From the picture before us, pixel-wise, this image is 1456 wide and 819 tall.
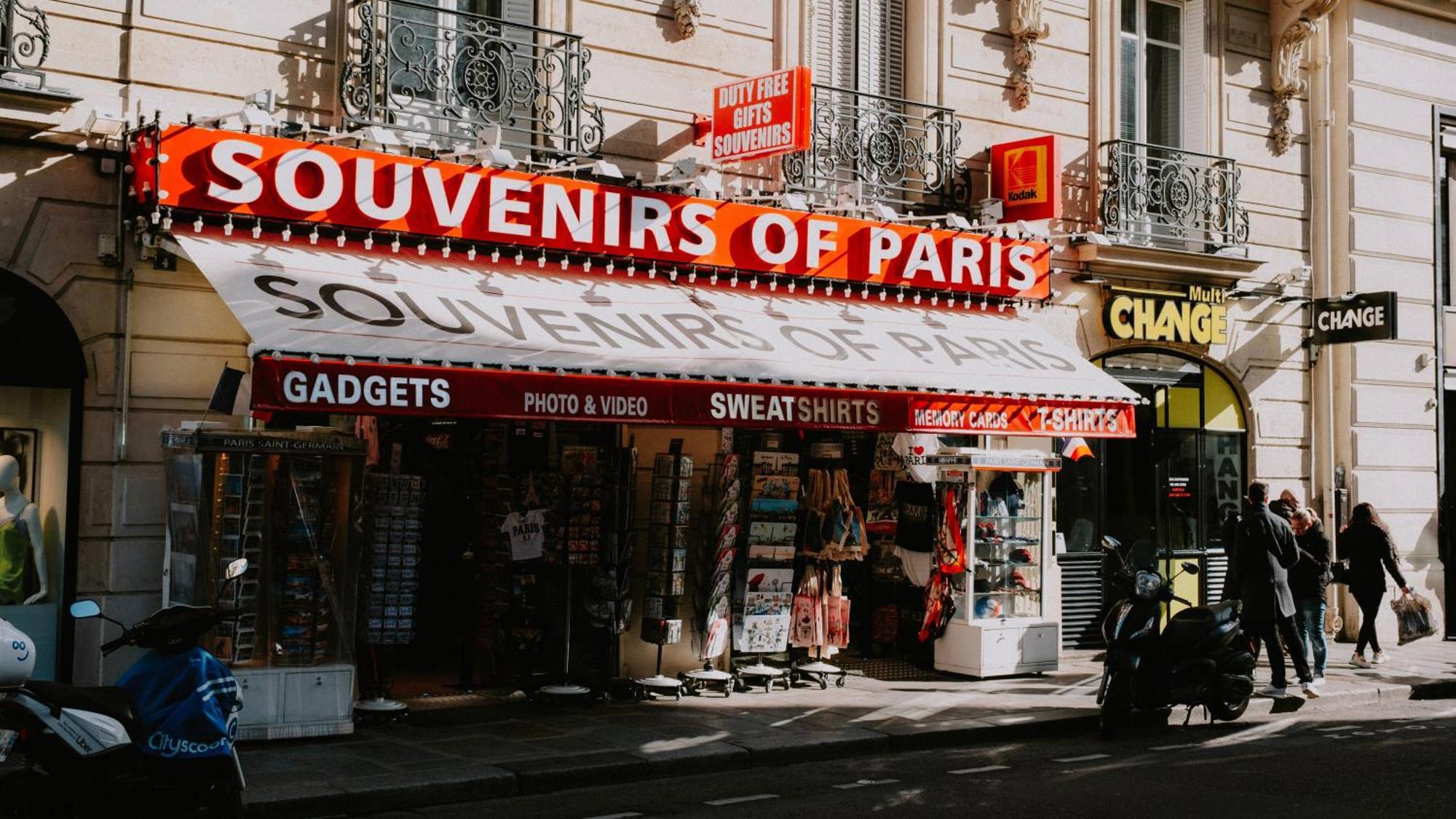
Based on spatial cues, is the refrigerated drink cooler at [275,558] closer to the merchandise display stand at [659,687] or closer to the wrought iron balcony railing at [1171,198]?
the merchandise display stand at [659,687]

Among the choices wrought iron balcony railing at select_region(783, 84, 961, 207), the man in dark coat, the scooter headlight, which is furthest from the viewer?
wrought iron balcony railing at select_region(783, 84, 961, 207)

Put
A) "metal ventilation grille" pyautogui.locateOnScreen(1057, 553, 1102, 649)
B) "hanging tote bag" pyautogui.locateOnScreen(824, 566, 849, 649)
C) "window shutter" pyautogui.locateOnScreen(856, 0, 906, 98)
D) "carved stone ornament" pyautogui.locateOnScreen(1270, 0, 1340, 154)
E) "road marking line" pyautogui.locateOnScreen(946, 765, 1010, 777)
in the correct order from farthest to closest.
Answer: "carved stone ornament" pyautogui.locateOnScreen(1270, 0, 1340, 154) → "metal ventilation grille" pyautogui.locateOnScreen(1057, 553, 1102, 649) → "window shutter" pyautogui.locateOnScreen(856, 0, 906, 98) → "hanging tote bag" pyautogui.locateOnScreen(824, 566, 849, 649) → "road marking line" pyautogui.locateOnScreen(946, 765, 1010, 777)

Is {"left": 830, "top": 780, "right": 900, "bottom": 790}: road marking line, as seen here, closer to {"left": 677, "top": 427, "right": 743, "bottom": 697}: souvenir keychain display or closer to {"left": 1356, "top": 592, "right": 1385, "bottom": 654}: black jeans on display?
{"left": 677, "top": 427, "right": 743, "bottom": 697}: souvenir keychain display

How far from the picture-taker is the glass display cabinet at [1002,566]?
12.4 m

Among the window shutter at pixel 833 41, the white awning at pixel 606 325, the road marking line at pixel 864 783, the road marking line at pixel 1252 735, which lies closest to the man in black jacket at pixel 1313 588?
the road marking line at pixel 1252 735

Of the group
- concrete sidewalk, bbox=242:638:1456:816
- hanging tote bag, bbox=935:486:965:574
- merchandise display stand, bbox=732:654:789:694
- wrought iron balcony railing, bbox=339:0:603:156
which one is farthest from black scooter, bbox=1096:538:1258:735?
wrought iron balcony railing, bbox=339:0:603:156

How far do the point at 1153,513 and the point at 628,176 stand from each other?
21.5ft

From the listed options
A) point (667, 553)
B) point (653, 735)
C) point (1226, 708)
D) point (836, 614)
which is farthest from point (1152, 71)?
point (653, 735)

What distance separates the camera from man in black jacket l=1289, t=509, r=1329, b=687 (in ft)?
40.4

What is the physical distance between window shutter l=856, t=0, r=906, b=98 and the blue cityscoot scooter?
8944 mm

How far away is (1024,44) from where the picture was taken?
1404cm

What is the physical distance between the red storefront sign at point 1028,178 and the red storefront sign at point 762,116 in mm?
2703

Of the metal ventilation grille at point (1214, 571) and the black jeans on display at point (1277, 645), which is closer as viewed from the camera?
the black jeans on display at point (1277, 645)

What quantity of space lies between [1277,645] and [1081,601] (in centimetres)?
308
